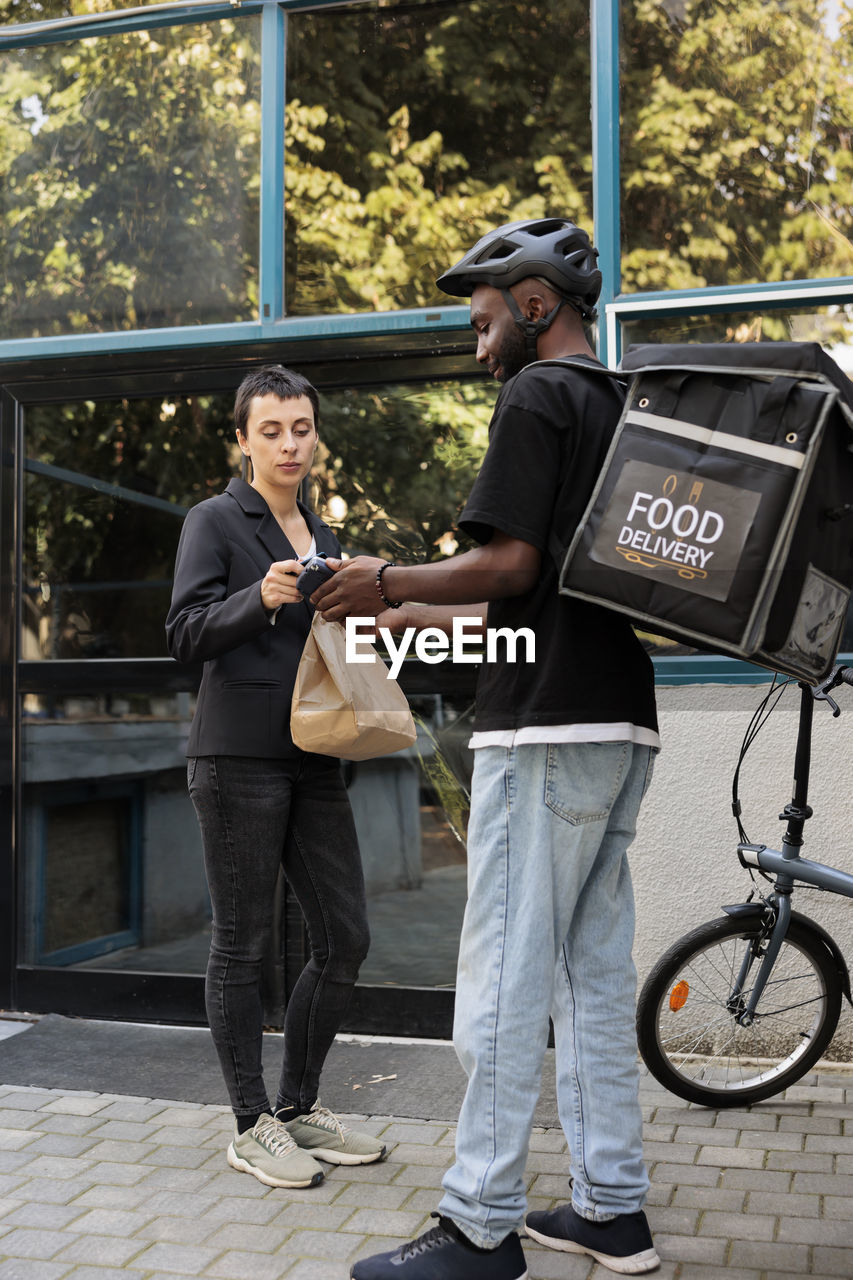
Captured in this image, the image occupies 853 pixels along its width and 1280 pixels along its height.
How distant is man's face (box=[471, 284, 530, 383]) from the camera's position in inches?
108

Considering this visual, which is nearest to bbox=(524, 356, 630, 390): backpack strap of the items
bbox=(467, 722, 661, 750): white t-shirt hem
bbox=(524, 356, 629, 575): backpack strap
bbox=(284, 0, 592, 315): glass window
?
bbox=(524, 356, 629, 575): backpack strap

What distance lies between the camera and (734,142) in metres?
4.61

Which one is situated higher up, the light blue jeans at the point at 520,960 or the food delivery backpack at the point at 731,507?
the food delivery backpack at the point at 731,507

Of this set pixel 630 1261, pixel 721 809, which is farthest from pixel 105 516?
pixel 630 1261

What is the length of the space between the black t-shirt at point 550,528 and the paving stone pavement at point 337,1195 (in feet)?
3.93

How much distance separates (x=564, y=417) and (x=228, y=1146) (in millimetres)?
2190

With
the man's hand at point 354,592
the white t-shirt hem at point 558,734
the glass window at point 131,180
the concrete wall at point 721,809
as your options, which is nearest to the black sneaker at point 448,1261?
the white t-shirt hem at point 558,734

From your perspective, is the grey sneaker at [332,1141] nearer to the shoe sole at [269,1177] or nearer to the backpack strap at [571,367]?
the shoe sole at [269,1177]

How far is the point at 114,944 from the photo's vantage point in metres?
5.18

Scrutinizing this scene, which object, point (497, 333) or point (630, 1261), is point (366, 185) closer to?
point (497, 333)

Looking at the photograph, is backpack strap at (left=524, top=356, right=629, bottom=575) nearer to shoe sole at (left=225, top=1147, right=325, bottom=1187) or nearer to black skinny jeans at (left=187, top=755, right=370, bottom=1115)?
black skinny jeans at (left=187, top=755, right=370, bottom=1115)

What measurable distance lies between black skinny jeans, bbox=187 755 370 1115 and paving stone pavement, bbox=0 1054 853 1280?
309 millimetres

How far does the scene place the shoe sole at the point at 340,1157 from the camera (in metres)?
3.40

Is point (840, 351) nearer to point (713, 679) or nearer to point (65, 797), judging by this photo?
point (713, 679)
